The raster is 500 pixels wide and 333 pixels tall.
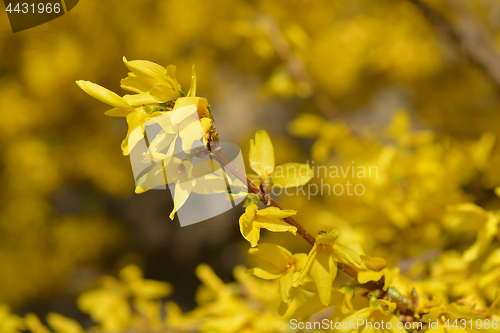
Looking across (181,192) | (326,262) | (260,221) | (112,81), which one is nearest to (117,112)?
(181,192)

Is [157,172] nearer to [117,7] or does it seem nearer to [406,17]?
[117,7]

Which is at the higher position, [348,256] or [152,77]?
[152,77]

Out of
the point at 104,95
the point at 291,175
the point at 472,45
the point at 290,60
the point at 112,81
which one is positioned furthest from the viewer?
the point at 112,81

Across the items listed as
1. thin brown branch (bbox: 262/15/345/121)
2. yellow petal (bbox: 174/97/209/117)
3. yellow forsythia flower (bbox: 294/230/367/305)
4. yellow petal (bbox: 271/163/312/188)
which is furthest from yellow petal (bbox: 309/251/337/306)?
thin brown branch (bbox: 262/15/345/121)

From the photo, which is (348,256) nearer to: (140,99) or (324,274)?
(324,274)

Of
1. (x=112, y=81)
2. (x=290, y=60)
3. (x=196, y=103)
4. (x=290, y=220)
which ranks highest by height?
(x=112, y=81)

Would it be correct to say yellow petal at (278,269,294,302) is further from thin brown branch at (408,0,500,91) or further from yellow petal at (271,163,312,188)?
thin brown branch at (408,0,500,91)
